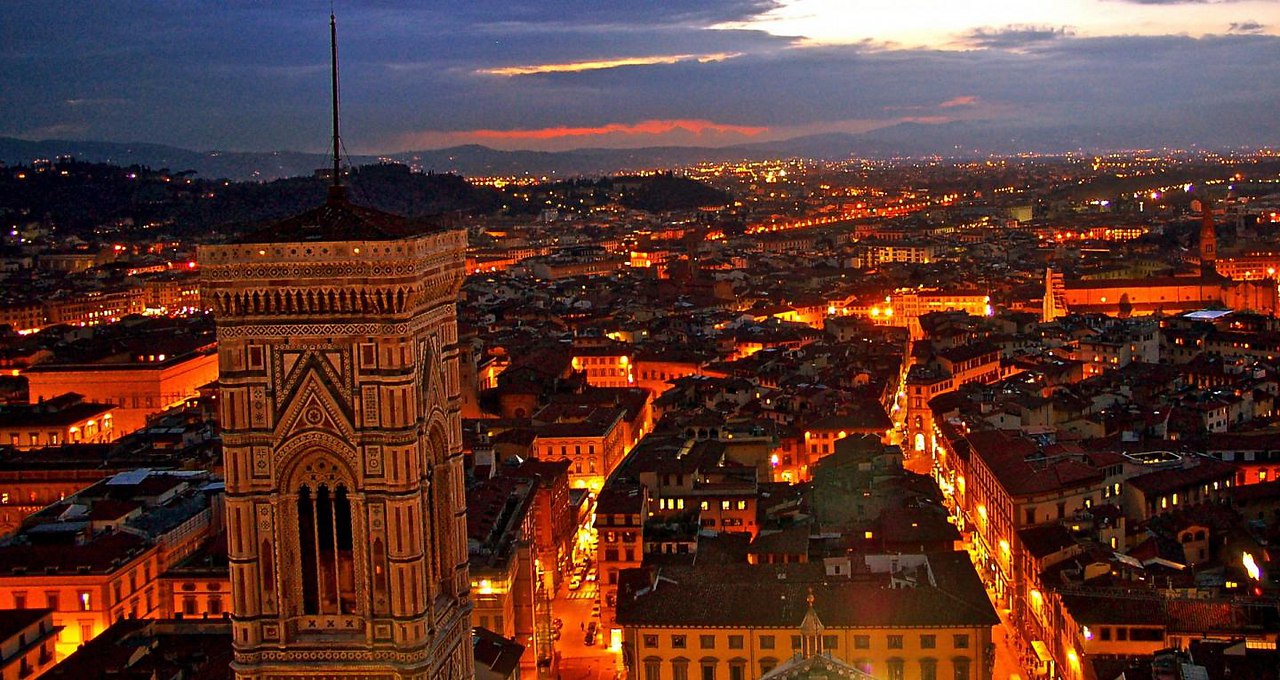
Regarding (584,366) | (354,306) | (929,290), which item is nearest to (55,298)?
(584,366)

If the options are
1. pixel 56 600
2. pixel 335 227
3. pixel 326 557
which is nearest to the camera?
pixel 335 227

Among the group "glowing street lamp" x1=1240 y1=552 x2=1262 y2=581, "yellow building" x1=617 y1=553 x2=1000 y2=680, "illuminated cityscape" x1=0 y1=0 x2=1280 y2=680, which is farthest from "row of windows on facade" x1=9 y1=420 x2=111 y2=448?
"glowing street lamp" x1=1240 y1=552 x2=1262 y2=581

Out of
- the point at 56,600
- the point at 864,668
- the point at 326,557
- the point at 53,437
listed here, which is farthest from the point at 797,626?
the point at 53,437

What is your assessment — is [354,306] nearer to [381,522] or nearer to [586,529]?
[381,522]

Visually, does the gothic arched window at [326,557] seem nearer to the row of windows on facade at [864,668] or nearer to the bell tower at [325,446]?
the bell tower at [325,446]

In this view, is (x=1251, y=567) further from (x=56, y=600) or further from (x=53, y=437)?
(x=53, y=437)
